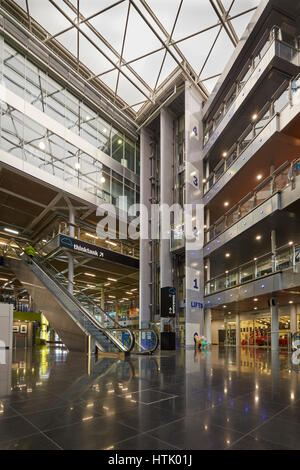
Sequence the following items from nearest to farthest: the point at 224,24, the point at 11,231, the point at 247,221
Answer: the point at 247,221 < the point at 224,24 < the point at 11,231

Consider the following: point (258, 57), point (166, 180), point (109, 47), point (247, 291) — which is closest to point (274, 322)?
point (247, 291)

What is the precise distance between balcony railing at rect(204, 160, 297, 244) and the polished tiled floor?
32.1 ft

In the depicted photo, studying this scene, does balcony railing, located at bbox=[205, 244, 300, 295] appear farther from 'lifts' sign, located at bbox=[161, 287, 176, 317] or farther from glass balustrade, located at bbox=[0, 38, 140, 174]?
glass balustrade, located at bbox=[0, 38, 140, 174]

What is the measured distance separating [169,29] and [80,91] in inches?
335

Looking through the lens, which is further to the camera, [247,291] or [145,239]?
[145,239]

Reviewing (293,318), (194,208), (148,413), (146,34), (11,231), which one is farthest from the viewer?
(11,231)

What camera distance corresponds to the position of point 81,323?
14703 mm

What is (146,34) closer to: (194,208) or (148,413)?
(194,208)

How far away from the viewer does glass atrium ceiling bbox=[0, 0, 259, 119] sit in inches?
890

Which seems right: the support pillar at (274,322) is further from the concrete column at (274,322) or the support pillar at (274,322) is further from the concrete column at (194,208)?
the concrete column at (194,208)

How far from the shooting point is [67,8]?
23.4m

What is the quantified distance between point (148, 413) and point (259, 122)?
1686cm
